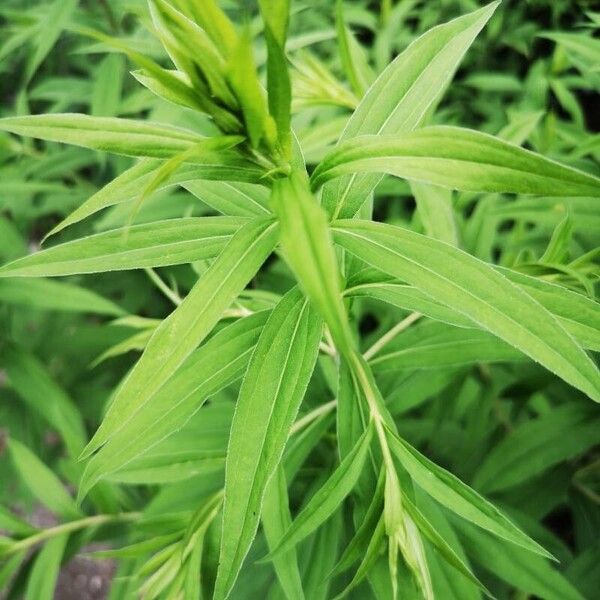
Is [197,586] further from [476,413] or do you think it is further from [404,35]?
[404,35]

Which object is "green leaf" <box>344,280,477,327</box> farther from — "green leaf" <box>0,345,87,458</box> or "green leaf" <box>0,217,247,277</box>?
"green leaf" <box>0,345,87,458</box>

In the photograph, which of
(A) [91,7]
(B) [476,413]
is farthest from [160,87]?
(A) [91,7]

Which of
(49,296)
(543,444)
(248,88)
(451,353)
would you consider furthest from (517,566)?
(49,296)

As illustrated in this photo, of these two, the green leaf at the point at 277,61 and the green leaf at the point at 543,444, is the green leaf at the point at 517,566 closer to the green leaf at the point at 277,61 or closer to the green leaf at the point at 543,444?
the green leaf at the point at 543,444

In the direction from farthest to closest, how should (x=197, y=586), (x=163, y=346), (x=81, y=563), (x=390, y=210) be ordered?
(x=81, y=563)
(x=390, y=210)
(x=197, y=586)
(x=163, y=346)

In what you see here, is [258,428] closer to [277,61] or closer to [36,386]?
[277,61]

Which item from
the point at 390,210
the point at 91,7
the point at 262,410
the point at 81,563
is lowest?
the point at 81,563

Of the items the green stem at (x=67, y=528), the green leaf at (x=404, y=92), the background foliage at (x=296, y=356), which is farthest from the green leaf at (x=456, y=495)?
the green stem at (x=67, y=528)
